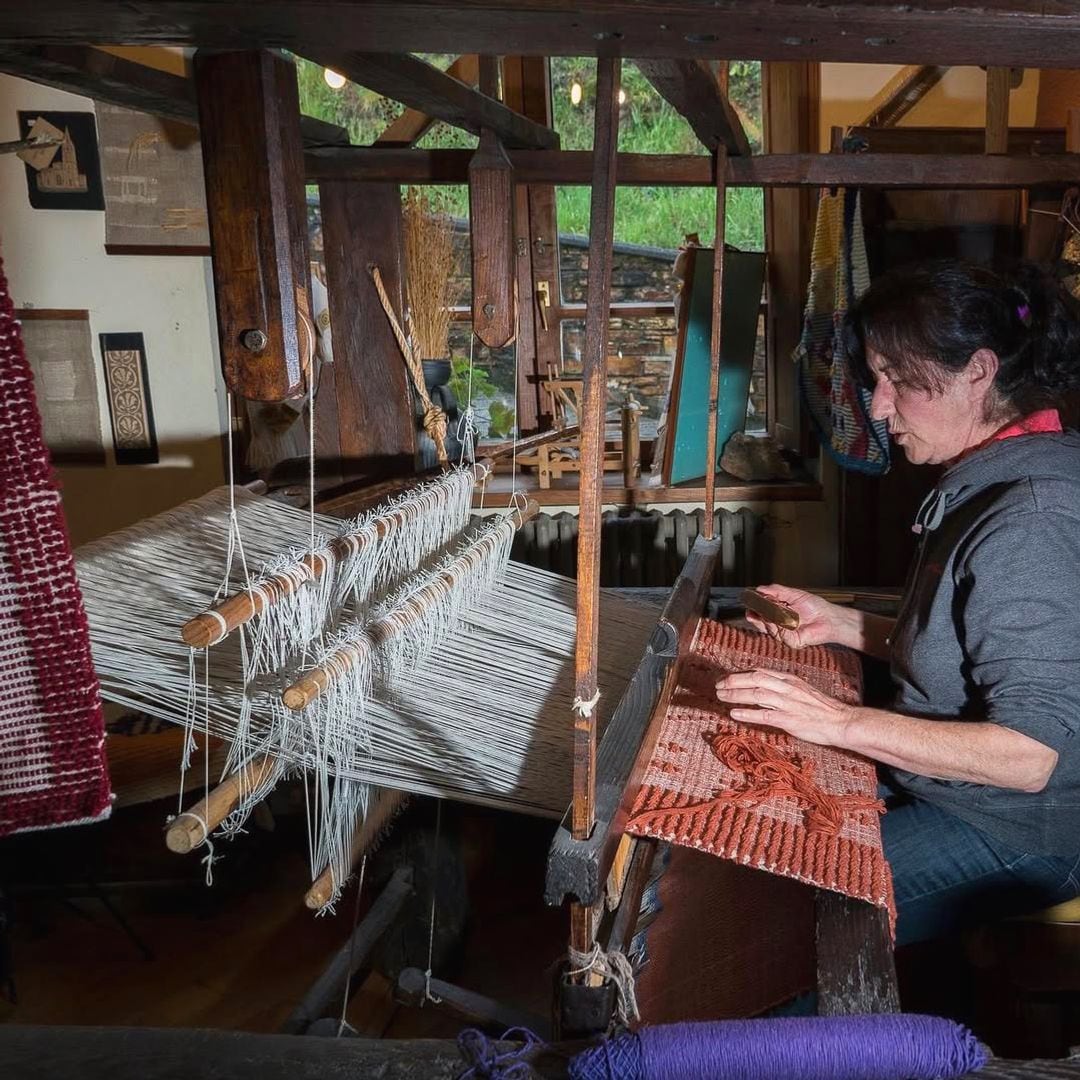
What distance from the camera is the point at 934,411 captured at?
5.34 ft

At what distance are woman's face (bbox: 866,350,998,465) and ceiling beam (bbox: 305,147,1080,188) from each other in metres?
0.85

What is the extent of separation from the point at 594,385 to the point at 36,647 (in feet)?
1.93

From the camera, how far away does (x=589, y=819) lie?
1009 mm

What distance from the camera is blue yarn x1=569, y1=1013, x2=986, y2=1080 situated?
2.62ft

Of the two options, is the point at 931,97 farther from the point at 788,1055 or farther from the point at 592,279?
the point at 788,1055

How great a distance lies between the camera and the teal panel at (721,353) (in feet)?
11.5

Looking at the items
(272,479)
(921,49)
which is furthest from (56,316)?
(921,49)

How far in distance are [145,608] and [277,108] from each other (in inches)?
28.5

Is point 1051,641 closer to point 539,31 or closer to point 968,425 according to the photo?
point 968,425

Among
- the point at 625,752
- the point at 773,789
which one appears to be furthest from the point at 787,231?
the point at 625,752

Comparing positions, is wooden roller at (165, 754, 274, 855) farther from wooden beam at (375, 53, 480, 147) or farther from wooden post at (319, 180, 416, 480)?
wooden beam at (375, 53, 480, 147)

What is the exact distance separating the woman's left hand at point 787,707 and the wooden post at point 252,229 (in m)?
0.76

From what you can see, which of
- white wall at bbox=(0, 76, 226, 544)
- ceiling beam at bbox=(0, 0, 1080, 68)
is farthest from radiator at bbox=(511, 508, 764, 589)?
ceiling beam at bbox=(0, 0, 1080, 68)

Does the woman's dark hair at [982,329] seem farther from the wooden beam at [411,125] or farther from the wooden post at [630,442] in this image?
the wooden beam at [411,125]
